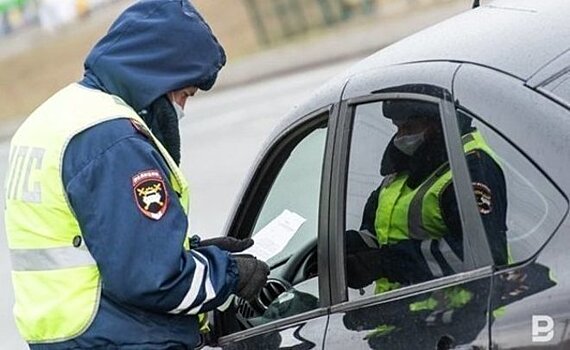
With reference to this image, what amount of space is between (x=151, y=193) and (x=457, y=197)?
748 millimetres

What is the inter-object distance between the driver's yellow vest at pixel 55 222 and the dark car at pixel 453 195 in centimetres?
43

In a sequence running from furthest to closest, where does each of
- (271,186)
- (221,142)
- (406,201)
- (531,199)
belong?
(221,142)
(271,186)
(406,201)
(531,199)

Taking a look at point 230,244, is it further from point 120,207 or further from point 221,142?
point 221,142

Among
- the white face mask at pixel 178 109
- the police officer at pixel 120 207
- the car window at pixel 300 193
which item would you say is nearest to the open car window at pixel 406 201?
the car window at pixel 300 193

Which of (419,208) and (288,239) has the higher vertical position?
(419,208)

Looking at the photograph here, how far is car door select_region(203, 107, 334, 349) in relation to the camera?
3.33 meters

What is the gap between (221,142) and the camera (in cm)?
1504

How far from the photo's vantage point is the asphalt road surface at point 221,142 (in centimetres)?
1020

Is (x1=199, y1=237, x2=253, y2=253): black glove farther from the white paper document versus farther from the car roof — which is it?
the car roof

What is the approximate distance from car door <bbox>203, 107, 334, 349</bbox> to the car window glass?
12 cm

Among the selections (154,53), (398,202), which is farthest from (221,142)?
(398,202)

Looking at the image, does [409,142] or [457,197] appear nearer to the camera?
[457,197]

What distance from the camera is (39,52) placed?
3053 cm

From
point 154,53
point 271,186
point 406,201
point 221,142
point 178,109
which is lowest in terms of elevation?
point 221,142
